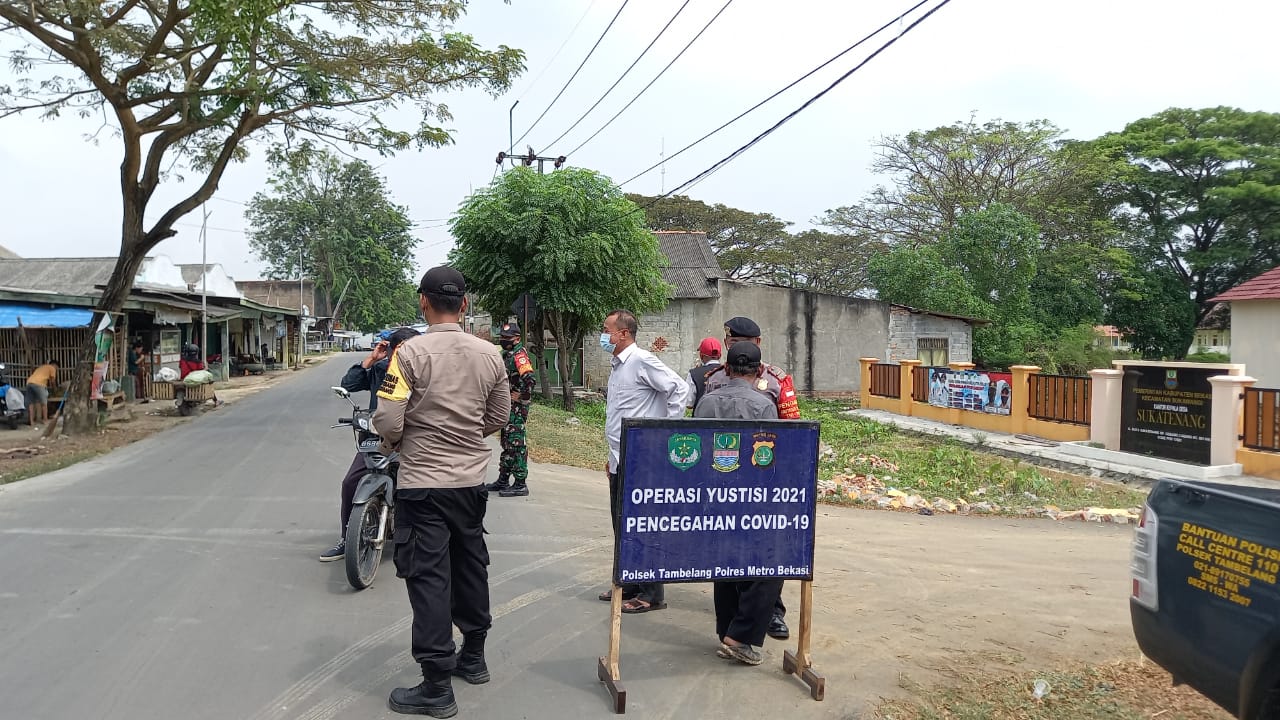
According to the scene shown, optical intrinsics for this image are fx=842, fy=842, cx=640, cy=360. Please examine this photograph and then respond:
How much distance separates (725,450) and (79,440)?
1361 centimetres

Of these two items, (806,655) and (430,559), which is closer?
(430,559)

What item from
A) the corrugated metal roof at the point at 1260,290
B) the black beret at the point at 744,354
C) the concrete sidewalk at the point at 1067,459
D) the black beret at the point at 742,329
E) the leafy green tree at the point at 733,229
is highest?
the leafy green tree at the point at 733,229

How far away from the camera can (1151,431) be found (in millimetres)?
13023

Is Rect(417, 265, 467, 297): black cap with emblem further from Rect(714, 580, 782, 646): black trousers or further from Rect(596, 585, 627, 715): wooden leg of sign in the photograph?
Rect(714, 580, 782, 646): black trousers

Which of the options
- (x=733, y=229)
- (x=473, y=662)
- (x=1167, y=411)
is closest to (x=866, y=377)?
(x=1167, y=411)

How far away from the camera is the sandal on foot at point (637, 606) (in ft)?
17.2

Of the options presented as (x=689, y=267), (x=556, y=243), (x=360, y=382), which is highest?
(x=689, y=267)

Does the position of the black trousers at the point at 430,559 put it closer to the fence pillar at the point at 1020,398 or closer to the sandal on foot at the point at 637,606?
the sandal on foot at the point at 637,606

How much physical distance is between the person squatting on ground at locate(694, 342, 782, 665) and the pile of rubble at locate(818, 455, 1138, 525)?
18.2 ft

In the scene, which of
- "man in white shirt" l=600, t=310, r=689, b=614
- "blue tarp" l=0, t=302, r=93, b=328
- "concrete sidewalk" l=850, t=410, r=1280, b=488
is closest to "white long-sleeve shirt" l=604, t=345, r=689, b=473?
"man in white shirt" l=600, t=310, r=689, b=614

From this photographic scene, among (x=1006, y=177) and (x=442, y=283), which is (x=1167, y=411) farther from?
(x=1006, y=177)

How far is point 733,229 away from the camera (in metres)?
45.2

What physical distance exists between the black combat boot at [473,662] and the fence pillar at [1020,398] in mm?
14755

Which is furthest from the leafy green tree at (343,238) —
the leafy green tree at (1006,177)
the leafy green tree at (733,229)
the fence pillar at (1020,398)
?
the fence pillar at (1020,398)
